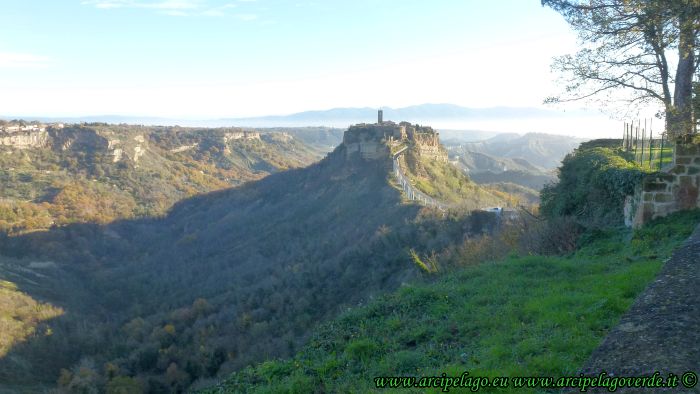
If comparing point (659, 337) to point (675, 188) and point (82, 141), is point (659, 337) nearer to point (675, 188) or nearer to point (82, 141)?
point (675, 188)

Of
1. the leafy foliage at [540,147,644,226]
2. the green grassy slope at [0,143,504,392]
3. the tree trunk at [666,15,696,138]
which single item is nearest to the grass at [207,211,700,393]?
the leafy foliage at [540,147,644,226]

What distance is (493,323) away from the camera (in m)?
6.80

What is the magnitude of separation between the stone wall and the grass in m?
0.28

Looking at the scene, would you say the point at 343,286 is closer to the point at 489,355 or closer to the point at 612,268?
the point at 612,268

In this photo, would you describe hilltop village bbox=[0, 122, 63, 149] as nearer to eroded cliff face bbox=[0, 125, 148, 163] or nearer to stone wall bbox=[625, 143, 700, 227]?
eroded cliff face bbox=[0, 125, 148, 163]

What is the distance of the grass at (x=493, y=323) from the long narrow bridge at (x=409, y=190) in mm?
18703

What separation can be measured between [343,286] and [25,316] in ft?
67.4

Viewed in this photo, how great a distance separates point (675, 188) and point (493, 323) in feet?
17.7

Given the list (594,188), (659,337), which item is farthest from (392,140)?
(659,337)

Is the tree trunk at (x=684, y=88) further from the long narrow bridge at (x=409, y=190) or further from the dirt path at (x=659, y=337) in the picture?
the long narrow bridge at (x=409, y=190)

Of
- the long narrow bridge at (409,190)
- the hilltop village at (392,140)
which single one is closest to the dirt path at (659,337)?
the long narrow bridge at (409,190)

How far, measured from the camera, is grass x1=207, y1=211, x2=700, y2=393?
5.45m

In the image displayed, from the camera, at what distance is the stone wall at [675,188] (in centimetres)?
938

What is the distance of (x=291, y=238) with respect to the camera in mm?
39062
